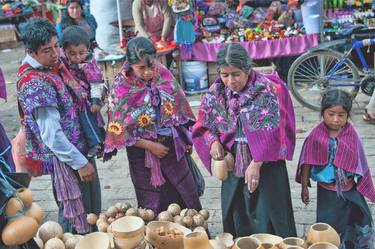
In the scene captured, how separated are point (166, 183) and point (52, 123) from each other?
81cm

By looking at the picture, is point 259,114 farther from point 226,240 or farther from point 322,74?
point 322,74

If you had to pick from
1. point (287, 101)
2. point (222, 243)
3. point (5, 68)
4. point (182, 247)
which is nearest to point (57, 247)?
point (182, 247)

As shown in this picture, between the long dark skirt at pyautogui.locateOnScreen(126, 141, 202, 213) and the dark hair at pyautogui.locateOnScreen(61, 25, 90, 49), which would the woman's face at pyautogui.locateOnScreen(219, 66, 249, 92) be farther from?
the dark hair at pyautogui.locateOnScreen(61, 25, 90, 49)

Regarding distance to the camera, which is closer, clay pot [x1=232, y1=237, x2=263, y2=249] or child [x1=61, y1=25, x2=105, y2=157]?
clay pot [x1=232, y1=237, x2=263, y2=249]

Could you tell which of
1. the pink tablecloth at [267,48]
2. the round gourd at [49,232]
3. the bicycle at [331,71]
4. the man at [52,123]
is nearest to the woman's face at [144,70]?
the man at [52,123]

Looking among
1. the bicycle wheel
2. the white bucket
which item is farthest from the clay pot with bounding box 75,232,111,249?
the white bucket

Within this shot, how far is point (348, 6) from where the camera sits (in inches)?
298

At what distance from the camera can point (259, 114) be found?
2.72 meters

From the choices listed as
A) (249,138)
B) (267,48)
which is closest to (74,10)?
(267,48)

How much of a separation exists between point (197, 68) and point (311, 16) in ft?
5.51

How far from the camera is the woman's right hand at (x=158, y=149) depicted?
306 cm

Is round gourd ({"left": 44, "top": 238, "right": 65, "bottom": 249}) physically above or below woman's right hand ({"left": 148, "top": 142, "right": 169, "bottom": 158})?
below

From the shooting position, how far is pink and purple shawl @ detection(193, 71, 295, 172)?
2721 millimetres

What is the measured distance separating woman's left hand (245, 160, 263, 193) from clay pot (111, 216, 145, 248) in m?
0.64
